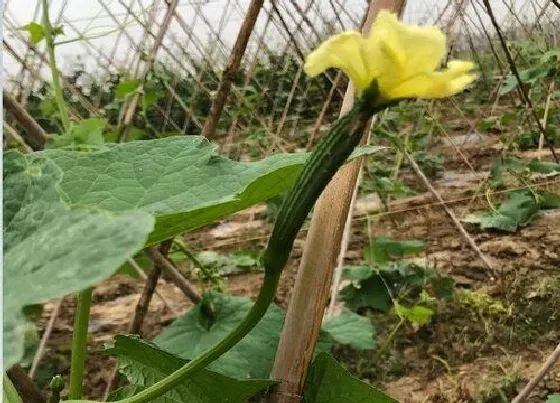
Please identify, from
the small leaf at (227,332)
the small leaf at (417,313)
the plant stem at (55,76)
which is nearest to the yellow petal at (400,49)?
the small leaf at (227,332)

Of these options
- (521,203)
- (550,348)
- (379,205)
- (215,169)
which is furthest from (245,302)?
(379,205)

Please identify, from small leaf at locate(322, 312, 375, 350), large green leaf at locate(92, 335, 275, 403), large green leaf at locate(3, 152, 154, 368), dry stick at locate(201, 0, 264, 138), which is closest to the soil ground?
small leaf at locate(322, 312, 375, 350)

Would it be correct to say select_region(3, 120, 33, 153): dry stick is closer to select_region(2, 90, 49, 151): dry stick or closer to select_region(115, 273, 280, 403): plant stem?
select_region(2, 90, 49, 151): dry stick

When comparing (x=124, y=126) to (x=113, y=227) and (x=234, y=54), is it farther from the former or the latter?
(x=113, y=227)

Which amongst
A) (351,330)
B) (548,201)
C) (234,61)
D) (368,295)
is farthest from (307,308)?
(548,201)

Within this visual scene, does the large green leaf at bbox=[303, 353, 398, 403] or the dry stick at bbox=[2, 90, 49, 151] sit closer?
the large green leaf at bbox=[303, 353, 398, 403]

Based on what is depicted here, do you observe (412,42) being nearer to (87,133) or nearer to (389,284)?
(87,133)
